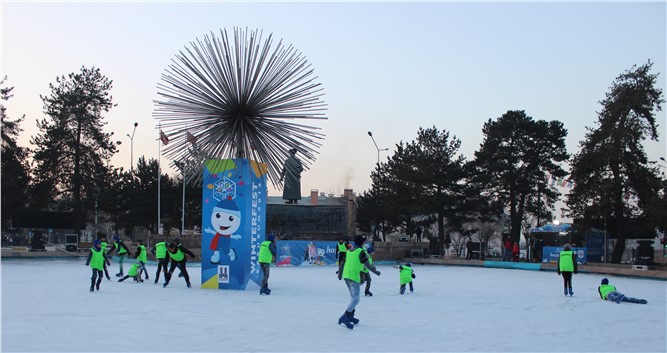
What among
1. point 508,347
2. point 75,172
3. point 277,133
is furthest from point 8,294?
point 75,172

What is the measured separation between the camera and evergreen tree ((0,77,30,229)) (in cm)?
4991

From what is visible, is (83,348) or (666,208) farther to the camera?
(666,208)

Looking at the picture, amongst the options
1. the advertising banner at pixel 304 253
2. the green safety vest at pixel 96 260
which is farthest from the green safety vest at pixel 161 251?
the advertising banner at pixel 304 253

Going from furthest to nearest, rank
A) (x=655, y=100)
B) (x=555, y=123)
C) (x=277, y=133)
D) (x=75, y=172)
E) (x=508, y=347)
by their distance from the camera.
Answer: (x=75, y=172), (x=555, y=123), (x=655, y=100), (x=277, y=133), (x=508, y=347)

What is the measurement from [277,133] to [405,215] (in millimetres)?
41856

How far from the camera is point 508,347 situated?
1073 centimetres

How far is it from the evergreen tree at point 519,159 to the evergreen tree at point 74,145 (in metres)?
34.4

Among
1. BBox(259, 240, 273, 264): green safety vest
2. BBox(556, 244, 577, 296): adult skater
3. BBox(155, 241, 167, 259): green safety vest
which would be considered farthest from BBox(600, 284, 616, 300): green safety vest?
BBox(155, 241, 167, 259): green safety vest

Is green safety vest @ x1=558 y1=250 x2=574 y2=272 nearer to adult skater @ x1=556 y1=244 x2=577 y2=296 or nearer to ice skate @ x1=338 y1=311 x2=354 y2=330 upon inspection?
adult skater @ x1=556 y1=244 x2=577 y2=296

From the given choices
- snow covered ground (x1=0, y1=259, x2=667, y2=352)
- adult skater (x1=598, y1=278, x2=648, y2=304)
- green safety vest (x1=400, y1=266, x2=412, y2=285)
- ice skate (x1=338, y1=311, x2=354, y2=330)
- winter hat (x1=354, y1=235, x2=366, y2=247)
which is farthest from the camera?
green safety vest (x1=400, y1=266, x2=412, y2=285)

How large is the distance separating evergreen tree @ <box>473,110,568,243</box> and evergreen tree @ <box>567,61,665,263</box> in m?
8.97

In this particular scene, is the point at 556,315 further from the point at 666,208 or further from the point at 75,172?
the point at 75,172

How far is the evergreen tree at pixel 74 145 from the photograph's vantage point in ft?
190

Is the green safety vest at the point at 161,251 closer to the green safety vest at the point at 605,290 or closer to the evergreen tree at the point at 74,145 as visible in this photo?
the green safety vest at the point at 605,290
